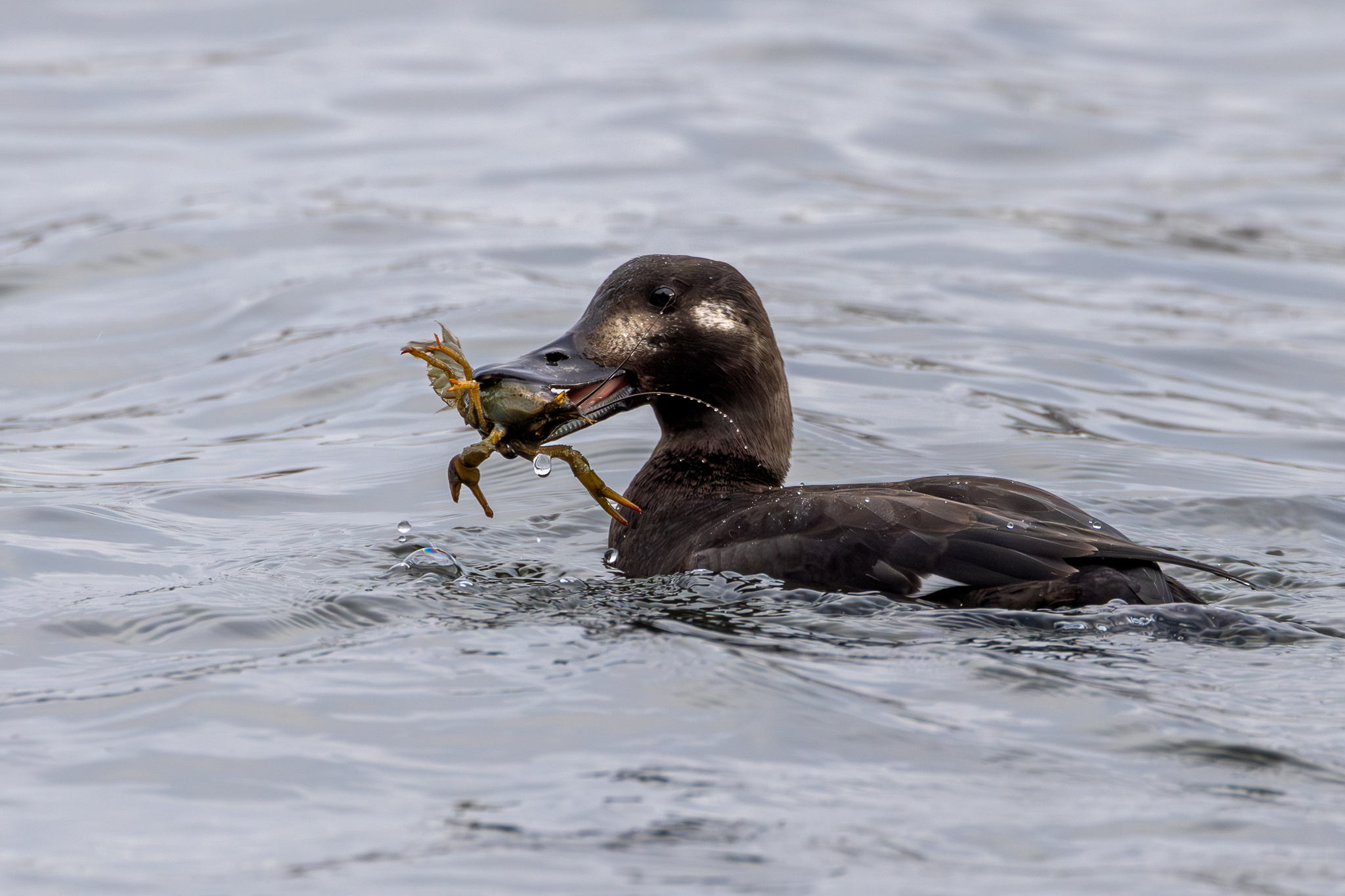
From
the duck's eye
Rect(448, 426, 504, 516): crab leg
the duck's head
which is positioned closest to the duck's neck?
the duck's head

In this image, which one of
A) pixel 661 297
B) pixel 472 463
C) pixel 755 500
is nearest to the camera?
pixel 472 463

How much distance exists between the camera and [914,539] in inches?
173

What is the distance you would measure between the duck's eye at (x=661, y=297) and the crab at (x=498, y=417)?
544 millimetres

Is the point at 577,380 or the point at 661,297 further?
the point at 661,297

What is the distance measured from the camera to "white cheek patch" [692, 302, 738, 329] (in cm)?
528

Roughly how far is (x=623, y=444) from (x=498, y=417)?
242 cm

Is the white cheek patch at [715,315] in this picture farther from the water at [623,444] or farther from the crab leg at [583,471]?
the water at [623,444]

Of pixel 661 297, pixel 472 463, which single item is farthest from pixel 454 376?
pixel 661 297

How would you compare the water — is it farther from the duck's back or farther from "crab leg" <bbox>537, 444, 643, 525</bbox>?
"crab leg" <bbox>537, 444, 643, 525</bbox>

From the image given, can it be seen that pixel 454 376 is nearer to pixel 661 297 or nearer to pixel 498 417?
pixel 498 417

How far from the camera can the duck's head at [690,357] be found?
5223 millimetres

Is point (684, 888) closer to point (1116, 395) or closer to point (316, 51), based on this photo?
point (1116, 395)

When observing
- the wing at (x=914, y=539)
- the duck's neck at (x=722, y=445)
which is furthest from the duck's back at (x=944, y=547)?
the duck's neck at (x=722, y=445)

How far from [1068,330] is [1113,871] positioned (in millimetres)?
6798
